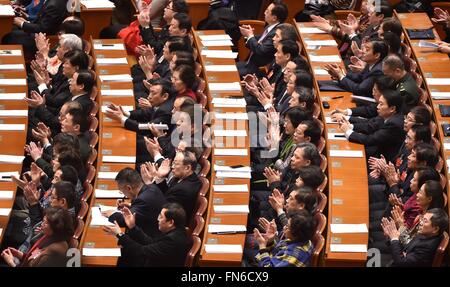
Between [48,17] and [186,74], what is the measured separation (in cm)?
106

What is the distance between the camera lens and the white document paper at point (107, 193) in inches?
227

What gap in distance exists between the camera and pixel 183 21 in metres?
6.68

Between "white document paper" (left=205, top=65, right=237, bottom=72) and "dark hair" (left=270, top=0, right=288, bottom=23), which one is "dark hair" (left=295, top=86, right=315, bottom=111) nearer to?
"white document paper" (left=205, top=65, right=237, bottom=72)

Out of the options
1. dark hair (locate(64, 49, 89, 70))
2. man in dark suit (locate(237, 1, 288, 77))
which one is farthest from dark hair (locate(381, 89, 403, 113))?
dark hair (locate(64, 49, 89, 70))

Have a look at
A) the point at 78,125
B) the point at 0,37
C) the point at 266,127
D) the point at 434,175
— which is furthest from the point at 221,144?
the point at 0,37

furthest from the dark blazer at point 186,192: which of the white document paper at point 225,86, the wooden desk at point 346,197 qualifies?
the white document paper at point 225,86

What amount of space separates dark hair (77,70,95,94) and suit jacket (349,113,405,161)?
132 cm

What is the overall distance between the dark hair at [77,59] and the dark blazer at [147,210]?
3.68 ft

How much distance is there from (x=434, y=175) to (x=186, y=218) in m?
1.10

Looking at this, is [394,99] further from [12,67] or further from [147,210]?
[12,67]

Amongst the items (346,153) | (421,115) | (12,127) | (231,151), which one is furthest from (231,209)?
(12,127)

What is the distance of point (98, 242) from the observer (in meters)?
5.46

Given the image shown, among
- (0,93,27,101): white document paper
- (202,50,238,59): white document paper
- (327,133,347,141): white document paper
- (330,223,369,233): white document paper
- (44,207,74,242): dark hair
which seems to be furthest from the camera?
(202,50,238,59): white document paper

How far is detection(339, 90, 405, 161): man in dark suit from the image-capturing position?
231 inches
